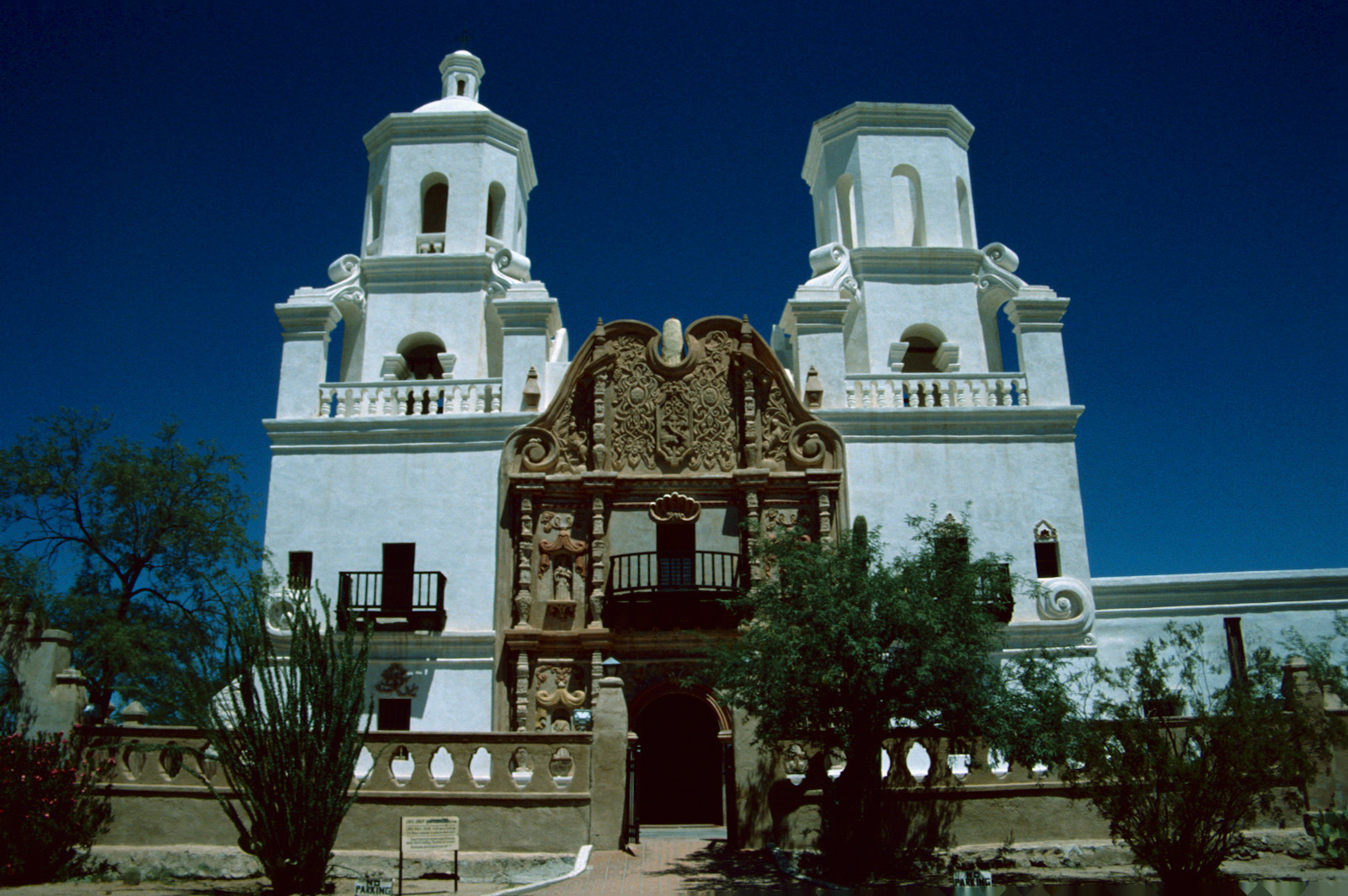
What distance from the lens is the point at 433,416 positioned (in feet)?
75.6

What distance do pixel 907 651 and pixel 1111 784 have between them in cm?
314

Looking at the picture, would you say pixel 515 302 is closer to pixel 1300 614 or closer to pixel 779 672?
pixel 779 672

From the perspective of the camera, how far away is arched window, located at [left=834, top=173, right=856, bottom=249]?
91.1 ft

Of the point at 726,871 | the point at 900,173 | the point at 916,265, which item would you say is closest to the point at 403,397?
the point at 916,265

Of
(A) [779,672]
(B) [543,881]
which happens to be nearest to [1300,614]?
(A) [779,672]

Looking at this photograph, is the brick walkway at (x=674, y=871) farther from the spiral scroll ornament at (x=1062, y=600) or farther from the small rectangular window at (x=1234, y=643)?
the small rectangular window at (x=1234, y=643)

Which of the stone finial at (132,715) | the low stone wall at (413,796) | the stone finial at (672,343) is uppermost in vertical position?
the stone finial at (672,343)

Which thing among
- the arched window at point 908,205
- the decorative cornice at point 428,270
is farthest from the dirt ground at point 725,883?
the arched window at point 908,205

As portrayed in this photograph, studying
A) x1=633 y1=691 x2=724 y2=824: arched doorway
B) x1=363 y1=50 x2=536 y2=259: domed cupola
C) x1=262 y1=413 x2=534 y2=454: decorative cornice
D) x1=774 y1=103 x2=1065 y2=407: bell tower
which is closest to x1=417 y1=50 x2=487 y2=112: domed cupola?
x1=363 y1=50 x2=536 y2=259: domed cupola

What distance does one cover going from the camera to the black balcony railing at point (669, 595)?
845 inches

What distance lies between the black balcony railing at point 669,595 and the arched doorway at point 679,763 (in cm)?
154

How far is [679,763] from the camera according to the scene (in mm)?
22109

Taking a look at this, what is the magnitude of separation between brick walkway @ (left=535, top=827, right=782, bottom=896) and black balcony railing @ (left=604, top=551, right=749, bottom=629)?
4676 mm

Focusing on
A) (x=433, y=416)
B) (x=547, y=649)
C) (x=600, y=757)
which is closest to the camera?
(x=600, y=757)
